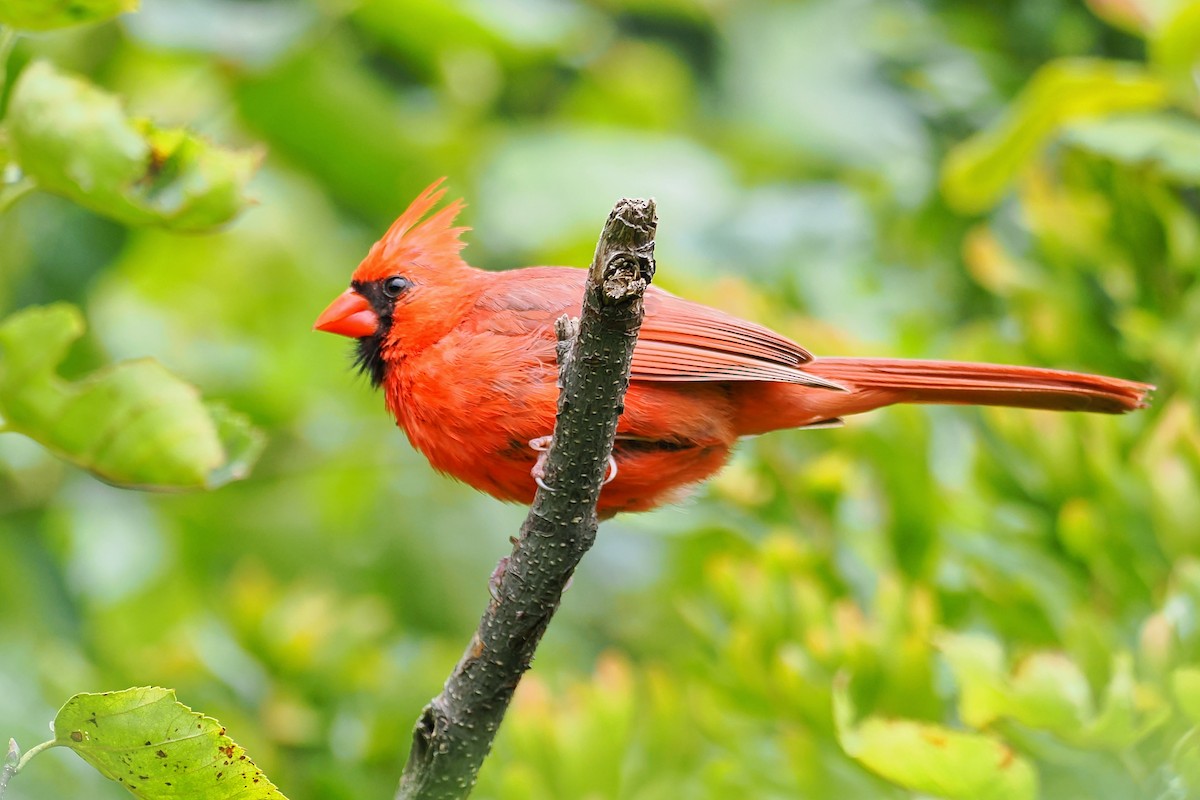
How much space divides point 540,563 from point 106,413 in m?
0.65

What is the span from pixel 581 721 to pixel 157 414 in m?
1.38

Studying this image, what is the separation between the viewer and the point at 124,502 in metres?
4.25

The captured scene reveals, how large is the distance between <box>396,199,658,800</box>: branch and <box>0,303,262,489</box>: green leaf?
18.4 inches

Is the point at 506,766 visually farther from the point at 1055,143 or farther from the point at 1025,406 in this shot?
the point at 1055,143

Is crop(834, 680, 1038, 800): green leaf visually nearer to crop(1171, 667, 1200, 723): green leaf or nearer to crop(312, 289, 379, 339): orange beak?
crop(1171, 667, 1200, 723): green leaf

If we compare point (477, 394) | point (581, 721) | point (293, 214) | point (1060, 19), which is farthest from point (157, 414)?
point (293, 214)

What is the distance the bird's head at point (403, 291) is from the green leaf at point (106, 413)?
1142mm

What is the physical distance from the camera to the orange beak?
305 centimetres

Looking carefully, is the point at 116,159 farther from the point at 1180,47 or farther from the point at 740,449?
the point at 1180,47

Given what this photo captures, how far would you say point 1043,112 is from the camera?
3.12m

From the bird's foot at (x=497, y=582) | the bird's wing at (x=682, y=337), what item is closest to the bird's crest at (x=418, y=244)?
the bird's wing at (x=682, y=337)

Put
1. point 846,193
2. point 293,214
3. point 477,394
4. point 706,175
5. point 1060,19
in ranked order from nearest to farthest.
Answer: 1. point 477,394
2. point 1060,19
3. point 846,193
4. point 706,175
5. point 293,214

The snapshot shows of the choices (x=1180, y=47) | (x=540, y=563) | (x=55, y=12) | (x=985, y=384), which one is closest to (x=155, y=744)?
(x=540, y=563)

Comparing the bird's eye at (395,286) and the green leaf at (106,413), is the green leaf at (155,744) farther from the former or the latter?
the bird's eye at (395,286)
